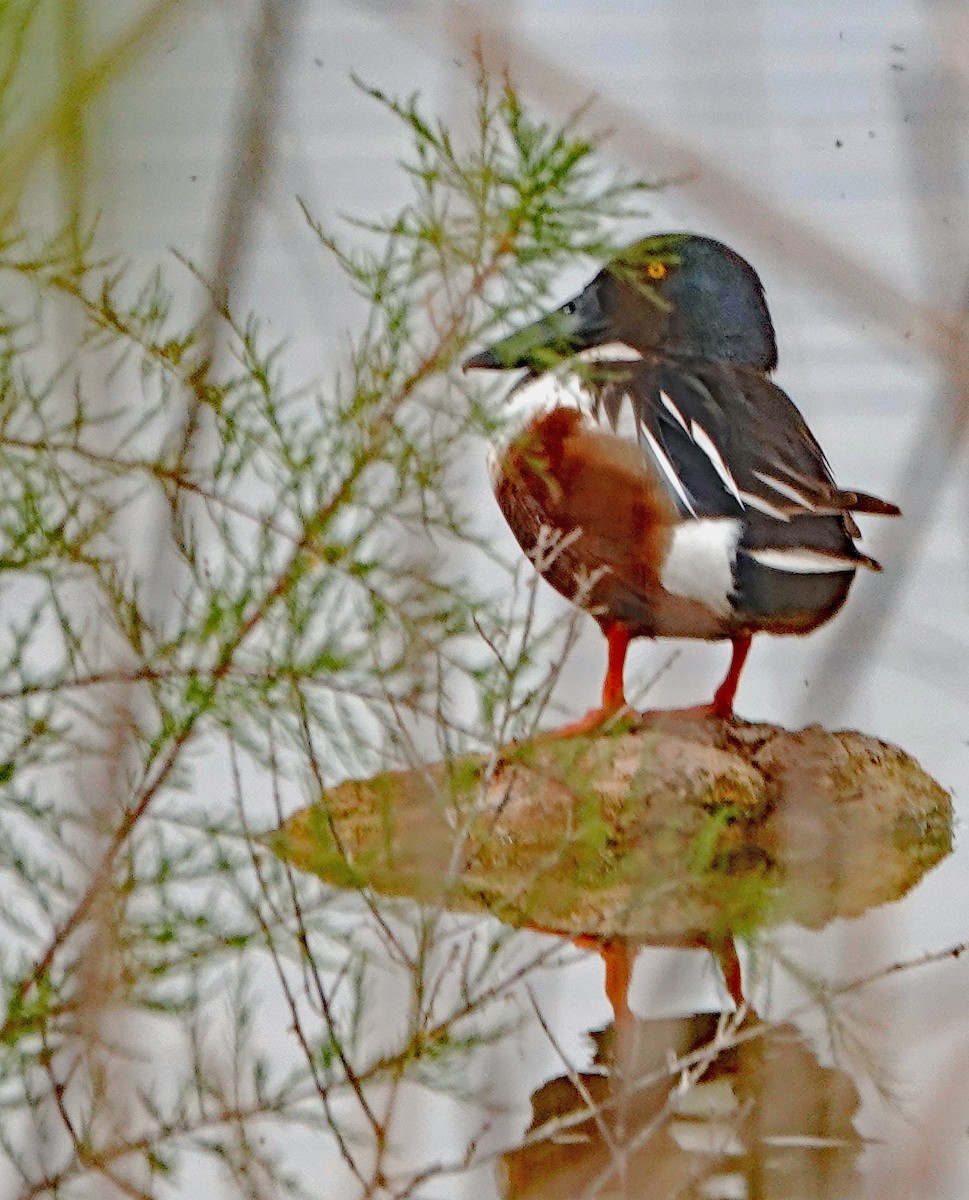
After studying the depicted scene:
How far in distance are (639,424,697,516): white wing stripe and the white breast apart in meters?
0.01

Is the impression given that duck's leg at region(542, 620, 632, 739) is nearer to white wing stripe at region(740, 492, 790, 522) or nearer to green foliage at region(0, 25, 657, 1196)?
white wing stripe at region(740, 492, 790, 522)

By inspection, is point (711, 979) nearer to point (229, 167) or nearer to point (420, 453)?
point (420, 453)

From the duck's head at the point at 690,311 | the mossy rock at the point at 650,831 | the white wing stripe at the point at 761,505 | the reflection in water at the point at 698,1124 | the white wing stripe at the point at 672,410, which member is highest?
the duck's head at the point at 690,311

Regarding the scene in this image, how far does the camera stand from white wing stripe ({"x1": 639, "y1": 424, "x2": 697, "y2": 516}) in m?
0.89

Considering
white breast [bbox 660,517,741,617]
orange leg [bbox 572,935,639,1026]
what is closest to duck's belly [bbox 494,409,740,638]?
white breast [bbox 660,517,741,617]

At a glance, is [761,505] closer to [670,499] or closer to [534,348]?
[670,499]

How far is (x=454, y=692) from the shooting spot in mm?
798

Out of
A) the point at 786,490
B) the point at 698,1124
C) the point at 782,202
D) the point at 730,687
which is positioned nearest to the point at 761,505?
the point at 786,490

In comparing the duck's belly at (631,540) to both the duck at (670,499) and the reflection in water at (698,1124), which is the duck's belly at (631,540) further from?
the reflection in water at (698,1124)

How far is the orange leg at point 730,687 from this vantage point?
3.11 ft

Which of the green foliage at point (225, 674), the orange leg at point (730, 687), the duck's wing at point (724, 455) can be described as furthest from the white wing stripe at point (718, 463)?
the green foliage at point (225, 674)

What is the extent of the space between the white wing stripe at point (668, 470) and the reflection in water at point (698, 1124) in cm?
35

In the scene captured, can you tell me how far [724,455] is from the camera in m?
0.90

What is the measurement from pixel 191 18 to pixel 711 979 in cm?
40
